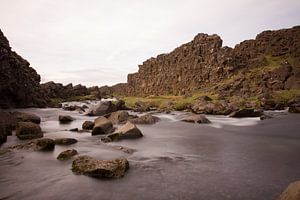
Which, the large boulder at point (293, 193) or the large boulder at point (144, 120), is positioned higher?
the large boulder at point (144, 120)

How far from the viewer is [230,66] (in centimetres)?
10800

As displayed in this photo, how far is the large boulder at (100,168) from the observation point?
39.4 ft

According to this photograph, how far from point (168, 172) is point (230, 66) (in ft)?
332

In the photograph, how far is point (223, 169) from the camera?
1359 cm

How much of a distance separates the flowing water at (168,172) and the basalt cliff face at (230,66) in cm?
6146

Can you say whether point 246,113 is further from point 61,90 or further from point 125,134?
point 61,90

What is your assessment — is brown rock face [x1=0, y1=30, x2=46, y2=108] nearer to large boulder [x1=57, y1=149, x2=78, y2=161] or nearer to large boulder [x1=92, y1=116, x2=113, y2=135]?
large boulder [x1=92, y1=116, x2=113, y2=135]

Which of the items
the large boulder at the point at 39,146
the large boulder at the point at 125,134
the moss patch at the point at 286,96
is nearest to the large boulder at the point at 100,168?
the large boulder at the point at 39,146

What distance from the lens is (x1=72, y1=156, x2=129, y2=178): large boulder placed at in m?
12.0

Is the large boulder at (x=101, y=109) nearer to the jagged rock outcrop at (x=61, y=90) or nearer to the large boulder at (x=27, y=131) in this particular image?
the large boulder at (x=27, y=131)

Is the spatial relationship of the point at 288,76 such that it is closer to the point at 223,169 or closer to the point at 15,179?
the point at 223,169

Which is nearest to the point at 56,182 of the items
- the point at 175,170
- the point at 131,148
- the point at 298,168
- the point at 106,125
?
the point at 175,170

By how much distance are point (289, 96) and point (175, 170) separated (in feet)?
201

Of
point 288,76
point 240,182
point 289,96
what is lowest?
point 240,182
